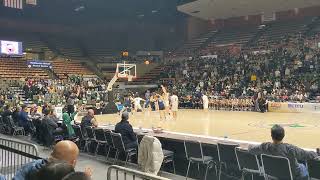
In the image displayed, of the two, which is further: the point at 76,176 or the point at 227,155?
the point at 227,155

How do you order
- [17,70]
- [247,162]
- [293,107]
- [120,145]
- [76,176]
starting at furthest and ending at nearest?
[17,70] → [293,107] → [120,145] → [247,162] → [76,176]

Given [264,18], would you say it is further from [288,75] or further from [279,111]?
[279,111]

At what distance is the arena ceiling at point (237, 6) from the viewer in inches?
1316

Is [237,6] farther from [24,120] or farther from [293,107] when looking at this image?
[24,120]

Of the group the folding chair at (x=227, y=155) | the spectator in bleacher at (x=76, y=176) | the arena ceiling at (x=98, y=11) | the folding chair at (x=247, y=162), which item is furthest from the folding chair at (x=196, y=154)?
the arena ceiling at (x=98, y=11)

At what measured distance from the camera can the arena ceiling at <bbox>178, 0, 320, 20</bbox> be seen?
→ 33.4m

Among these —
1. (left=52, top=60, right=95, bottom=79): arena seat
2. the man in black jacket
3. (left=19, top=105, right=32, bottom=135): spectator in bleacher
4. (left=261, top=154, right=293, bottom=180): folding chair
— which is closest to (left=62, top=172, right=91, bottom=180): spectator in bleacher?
(left=261, top=154, right=293, bottom=180): folding chair

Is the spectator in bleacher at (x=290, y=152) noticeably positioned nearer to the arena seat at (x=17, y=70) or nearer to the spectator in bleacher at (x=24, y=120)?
the spectator in bleacher at (x=24, y=120)

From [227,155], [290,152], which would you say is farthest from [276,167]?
[227,155]

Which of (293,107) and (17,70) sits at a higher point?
(17,70)

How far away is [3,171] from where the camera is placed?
7.87 m

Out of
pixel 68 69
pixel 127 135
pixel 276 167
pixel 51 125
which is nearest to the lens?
pixel 276 167

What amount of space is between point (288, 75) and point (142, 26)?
18198 millimetres

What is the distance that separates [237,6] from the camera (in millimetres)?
35312
